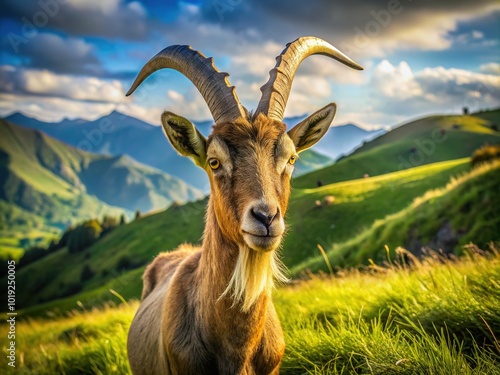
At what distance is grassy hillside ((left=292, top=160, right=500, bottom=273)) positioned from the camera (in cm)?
2133

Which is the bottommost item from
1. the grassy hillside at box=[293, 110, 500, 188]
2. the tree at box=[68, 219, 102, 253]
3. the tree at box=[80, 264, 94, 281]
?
the tree at box=[80, 264, 94, 281]

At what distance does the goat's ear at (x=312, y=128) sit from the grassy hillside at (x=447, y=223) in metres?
16.7

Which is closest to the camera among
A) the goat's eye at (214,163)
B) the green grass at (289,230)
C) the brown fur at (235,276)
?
the brown fur at (235,276)

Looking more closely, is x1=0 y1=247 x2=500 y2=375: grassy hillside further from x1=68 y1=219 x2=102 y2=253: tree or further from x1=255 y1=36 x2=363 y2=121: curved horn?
x1=68 y1=219 x2=102 y2=253: tree

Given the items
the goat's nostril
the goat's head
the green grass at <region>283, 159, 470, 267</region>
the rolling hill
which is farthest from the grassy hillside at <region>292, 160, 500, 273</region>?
the green grass at <region>283, 159, 470, 267</region>

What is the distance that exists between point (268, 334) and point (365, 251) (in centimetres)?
2829

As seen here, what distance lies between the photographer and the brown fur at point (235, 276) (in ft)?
15.4

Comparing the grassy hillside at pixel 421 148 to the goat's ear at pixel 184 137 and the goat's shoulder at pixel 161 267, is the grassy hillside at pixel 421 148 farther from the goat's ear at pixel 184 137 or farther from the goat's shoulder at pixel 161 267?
the goat's ear at pixel 184 137

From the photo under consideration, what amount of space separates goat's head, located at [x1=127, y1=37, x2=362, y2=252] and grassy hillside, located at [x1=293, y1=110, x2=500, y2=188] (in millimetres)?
97497

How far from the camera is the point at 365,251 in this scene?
105 feet

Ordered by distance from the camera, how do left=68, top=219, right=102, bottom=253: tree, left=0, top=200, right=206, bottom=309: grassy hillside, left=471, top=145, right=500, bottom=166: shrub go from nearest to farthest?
left=471, top=145, right=500, bottom=166: shrub < left=0, top=200, right=206, bottom=309: grassy hillside < left=68, top=219, right=102, bottom=253: tree

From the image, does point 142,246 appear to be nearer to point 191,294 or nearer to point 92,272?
point 92,272

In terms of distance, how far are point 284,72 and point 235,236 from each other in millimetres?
2689

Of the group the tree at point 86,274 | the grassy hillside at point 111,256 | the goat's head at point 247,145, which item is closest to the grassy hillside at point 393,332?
the goat's head at point 247,145
